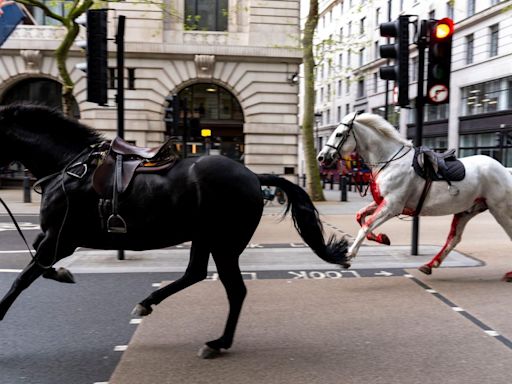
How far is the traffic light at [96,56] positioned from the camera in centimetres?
718

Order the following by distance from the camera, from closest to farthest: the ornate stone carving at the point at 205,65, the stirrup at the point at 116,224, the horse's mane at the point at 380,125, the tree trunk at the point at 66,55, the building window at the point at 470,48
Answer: the stirrup at the point at 116,224 < the horse's mane at the point at 380,125 < the tree trunk at the point at 66,55 < the ornate stone carving at the point at 205,65 < the building window at the point at 470,48

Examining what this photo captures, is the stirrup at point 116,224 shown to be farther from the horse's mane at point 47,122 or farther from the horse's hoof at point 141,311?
the horse's mane at point 47,122

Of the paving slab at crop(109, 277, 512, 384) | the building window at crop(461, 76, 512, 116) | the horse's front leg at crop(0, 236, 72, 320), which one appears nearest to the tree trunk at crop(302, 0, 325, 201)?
the paving slab at crop(109, 277, 512, 384)

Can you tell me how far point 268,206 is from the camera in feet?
61.7

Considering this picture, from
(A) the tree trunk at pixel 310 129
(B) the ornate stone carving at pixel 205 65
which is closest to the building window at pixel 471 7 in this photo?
(A) the tree trunk at pixel 310 129

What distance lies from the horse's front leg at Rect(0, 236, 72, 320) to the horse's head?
3.92 m

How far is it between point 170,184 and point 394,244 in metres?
6.31

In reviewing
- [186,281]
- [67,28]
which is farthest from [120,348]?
[67,28]

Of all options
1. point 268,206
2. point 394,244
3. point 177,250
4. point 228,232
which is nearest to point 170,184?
point 228,232

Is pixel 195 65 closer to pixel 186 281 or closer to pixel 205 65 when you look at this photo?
pixel 205 65

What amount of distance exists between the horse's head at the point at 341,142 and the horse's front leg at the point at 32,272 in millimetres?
3923

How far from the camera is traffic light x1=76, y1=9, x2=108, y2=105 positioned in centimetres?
718

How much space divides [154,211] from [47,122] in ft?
4.41

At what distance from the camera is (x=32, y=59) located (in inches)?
883
